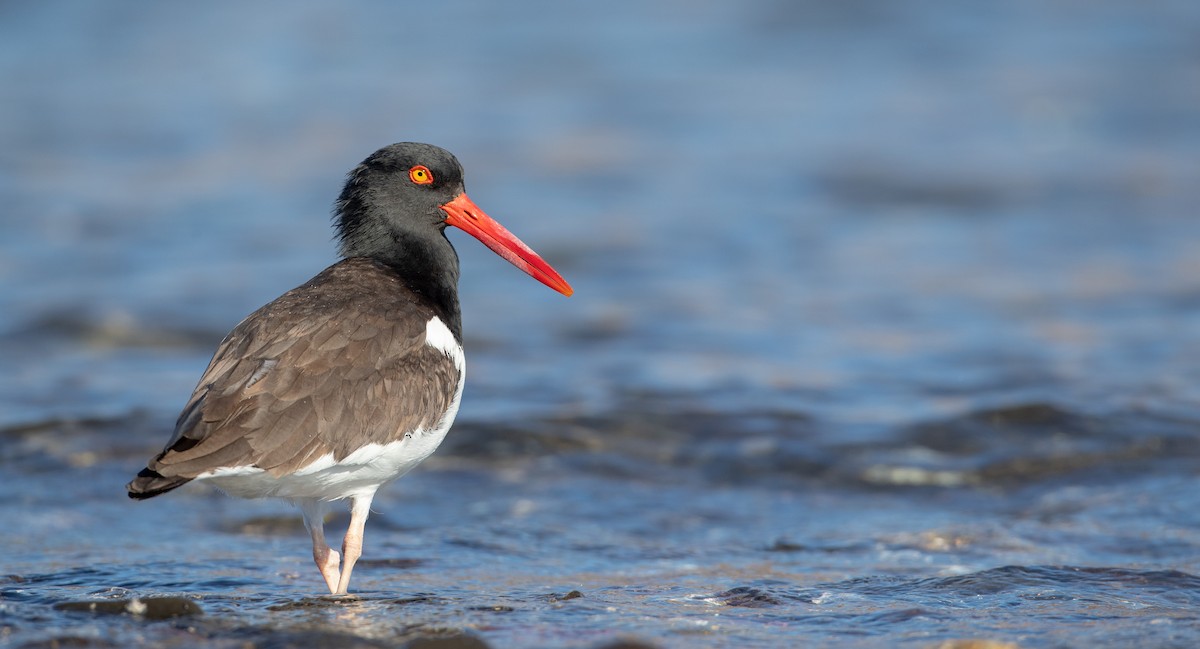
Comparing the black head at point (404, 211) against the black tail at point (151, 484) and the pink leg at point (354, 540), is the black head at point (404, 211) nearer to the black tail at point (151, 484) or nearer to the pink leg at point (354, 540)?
the pink leg at point (354, 540)

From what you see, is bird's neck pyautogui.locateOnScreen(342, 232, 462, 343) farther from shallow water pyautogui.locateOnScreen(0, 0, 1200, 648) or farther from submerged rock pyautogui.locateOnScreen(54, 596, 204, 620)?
submerged rock pyautogui.locateOnScreen(54, 596, 204, 620)

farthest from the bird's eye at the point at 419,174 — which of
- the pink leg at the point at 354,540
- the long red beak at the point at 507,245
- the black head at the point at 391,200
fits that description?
the pink leg at the point at 354,540

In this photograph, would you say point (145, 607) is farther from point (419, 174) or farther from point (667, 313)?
point (667, 313)

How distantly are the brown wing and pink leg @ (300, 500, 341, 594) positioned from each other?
1.85 feet

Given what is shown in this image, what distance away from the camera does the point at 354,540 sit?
5.59 metres

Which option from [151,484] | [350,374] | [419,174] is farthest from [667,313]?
[151,484]

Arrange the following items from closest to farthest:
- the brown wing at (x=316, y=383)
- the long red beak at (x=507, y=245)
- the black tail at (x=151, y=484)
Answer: the black tail at (x=151, y=484) → the brown wing at (x=316, y=383) → the long red beak at (x=507, y=245)

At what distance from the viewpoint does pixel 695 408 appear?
8609 millimetres

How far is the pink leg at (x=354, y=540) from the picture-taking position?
5.55 metres

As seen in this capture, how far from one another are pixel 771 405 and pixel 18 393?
473 centimetres

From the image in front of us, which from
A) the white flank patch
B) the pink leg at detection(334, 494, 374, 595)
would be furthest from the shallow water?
the white flank patch

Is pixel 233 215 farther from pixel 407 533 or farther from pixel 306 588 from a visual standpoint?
pixel 306 588

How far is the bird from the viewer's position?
16.4 feet

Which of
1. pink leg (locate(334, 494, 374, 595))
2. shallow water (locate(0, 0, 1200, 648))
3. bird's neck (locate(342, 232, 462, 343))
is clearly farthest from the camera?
bird's neck (locate(342, 232, 462, 343))
